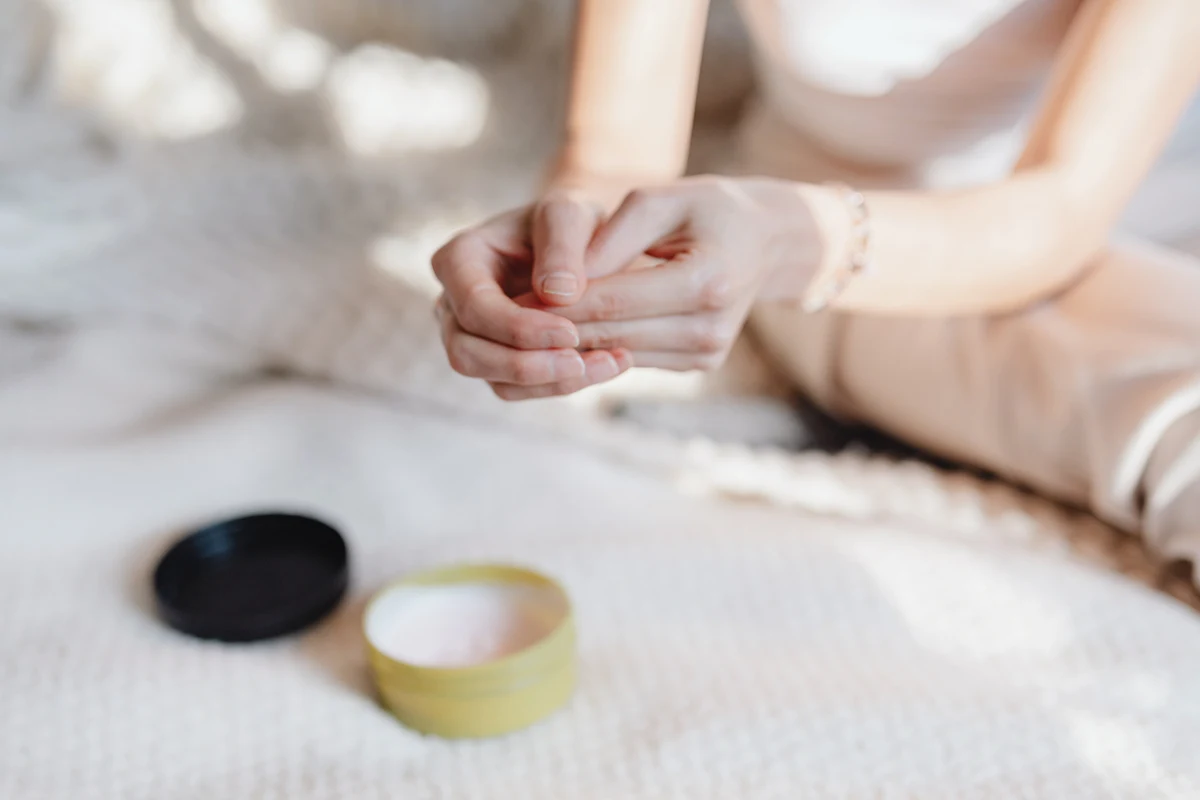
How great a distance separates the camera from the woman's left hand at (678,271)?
0.59 metres

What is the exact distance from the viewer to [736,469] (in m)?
0.84

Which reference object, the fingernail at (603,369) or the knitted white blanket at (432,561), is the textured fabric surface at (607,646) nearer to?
the knitted white blanket at (432,561)

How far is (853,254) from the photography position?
0.74 metres

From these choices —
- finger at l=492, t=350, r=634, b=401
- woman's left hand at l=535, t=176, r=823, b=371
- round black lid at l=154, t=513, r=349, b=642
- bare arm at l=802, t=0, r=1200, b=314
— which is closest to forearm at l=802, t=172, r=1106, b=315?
bare arm at l=802, t=0, r=1200, b=314

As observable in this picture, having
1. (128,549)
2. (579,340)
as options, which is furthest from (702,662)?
(128,549)

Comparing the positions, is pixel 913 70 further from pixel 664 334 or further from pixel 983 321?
pixel 664 334

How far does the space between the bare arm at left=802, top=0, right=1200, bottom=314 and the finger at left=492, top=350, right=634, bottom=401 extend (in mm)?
208

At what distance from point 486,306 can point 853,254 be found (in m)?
0.29

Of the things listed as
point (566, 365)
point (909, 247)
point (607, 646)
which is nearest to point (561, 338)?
point (566, 365)

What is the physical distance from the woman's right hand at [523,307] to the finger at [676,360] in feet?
0.08

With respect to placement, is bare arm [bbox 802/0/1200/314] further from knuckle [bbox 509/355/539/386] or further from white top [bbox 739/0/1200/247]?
knuckle [bbox 509/355/539/386]

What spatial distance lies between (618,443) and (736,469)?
0.31ft

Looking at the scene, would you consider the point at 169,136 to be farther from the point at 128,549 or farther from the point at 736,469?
the point at 736,469

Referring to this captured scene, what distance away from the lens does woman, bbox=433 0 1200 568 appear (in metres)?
0.61
